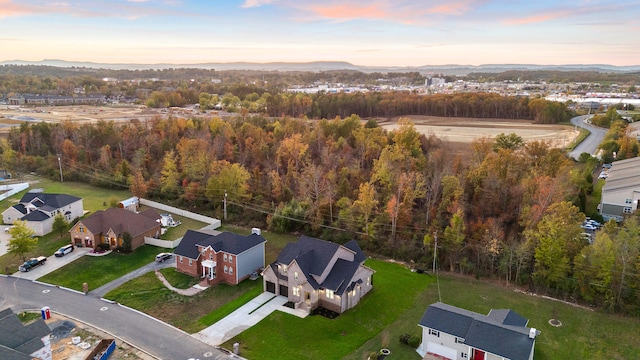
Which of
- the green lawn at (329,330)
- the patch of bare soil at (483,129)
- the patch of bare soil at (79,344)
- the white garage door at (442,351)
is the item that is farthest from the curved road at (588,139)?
the patch of bare soil at (79,344)

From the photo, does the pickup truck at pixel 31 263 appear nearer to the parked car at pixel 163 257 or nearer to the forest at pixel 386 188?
the parked car at pixel 163 257

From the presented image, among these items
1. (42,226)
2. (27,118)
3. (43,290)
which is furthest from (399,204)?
(27,118)

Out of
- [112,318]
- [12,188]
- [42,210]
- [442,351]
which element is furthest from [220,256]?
[12,188]

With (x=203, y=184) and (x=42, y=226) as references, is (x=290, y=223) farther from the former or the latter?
(x=42, y=226)

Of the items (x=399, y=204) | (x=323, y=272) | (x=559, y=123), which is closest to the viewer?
(x=323, y=272)

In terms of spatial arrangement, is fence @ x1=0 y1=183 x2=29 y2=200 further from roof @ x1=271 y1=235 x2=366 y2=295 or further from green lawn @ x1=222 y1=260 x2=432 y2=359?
green lawn @ x1=222 y1=260 x2=432 y2=359

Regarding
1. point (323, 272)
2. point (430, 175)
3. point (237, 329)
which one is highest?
point (430, 175)

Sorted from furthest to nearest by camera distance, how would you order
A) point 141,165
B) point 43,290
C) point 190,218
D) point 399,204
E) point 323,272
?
1. point 141,165
2. point 190,218
3. point 399,204
4. point 43,290
5. point 323,272

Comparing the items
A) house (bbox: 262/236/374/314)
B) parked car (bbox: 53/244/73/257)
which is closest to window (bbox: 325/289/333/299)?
house (bbox: 262/236/374/314)

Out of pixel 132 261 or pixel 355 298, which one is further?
pixel 132 261
